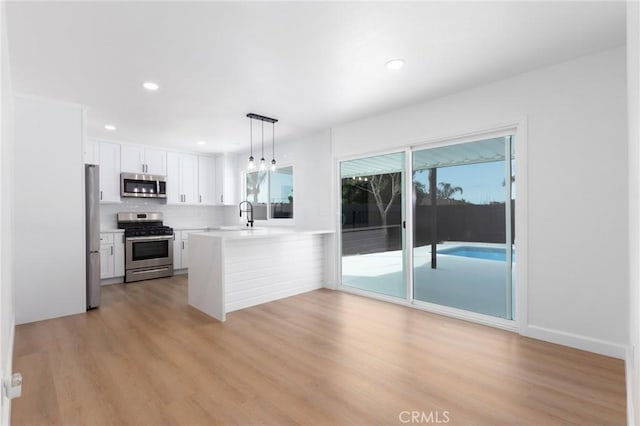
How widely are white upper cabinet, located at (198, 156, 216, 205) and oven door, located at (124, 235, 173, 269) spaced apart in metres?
1.24

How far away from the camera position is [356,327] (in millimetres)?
3291

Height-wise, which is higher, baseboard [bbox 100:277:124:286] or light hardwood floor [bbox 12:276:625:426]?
baseboard [bbox 100:277:124:286]

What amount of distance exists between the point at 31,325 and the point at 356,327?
11.7ft

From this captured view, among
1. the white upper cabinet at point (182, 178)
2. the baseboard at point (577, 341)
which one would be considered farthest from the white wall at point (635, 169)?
the white upper cabinet at point (182, 178)

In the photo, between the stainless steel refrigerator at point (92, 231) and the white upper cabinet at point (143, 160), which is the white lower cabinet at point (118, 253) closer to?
the white upper cabinet at point (143, 160)

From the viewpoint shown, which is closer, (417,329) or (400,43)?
(400,43)

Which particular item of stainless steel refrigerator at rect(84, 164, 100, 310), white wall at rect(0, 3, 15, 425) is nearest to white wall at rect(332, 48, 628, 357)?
white wall at rect(0, 3, 15, 425)

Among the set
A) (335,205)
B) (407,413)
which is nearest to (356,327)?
(407,413)

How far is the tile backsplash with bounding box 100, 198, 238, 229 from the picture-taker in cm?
588

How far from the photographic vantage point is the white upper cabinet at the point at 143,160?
569cm

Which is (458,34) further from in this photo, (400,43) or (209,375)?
(209,375)

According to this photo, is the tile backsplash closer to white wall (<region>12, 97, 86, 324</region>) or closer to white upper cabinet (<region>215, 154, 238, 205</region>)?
white upper cabinet (<region>215, 154, 238, 205</region>)

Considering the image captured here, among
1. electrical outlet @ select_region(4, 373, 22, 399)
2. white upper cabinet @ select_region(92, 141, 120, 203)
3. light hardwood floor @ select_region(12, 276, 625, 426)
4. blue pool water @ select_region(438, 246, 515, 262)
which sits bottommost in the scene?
light hardwood floor @ select_region(12, 276, 625, 426)

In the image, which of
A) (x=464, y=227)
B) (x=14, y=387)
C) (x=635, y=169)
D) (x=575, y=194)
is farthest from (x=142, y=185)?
(x=635, y=169)
